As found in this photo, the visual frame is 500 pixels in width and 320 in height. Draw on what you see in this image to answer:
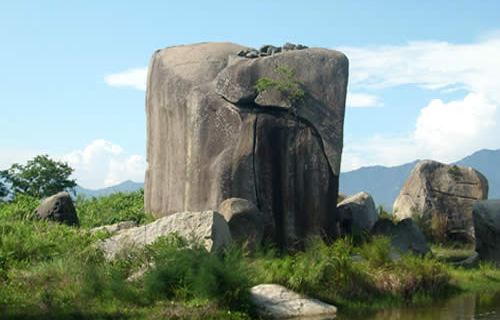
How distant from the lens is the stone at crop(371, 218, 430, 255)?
67.8 ft

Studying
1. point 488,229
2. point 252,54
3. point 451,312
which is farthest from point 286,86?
point 451,312

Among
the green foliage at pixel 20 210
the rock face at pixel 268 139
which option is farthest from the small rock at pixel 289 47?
the green foliage at pixel 20 210

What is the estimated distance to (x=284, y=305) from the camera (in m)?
14.1

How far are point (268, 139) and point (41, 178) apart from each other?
51.0 ft

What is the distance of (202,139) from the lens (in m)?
21.8

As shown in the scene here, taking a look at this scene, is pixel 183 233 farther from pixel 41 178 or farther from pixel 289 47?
pixel 41 178

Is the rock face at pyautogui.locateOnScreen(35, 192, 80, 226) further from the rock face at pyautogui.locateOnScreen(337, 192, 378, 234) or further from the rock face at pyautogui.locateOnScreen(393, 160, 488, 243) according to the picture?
the rock face at pyautogui.locateOnScreen(393, 160, 488, 243)

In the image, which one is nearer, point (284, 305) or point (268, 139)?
point (284, 305)

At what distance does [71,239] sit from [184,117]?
6347 millimetres

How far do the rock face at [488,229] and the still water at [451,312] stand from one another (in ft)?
15.4

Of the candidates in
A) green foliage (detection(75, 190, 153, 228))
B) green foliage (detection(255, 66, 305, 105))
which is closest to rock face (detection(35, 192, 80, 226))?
green foliage (detection(75, 190, 153, 228))

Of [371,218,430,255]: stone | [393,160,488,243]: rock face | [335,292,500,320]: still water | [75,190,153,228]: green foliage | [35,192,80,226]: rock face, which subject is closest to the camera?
[335,292,500,320]: still water

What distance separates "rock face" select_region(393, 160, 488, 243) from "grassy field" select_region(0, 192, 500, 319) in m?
6.76

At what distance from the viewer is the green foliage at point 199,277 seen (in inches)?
527
